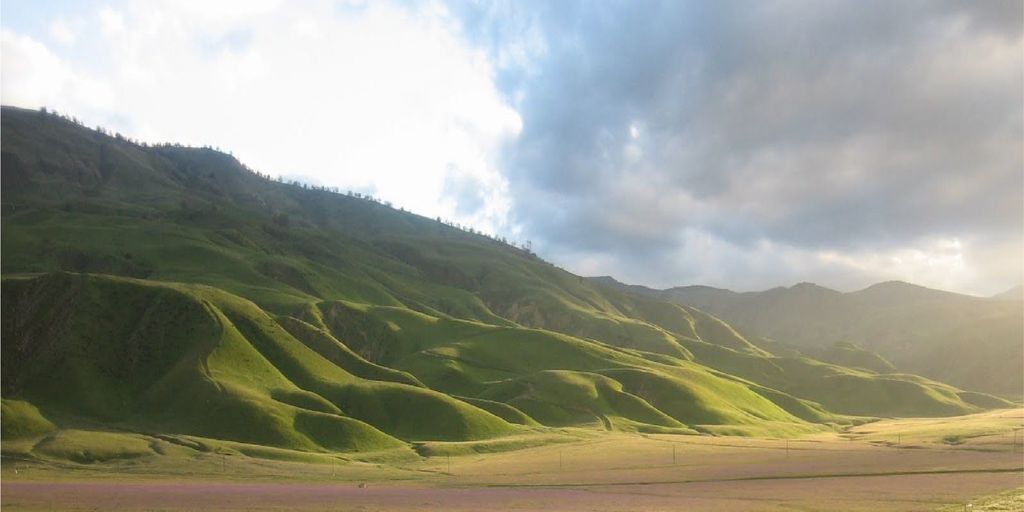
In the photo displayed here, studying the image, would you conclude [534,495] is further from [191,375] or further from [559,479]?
[191,375]

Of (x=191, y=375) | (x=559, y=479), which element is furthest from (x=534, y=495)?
(x=191, y=375)

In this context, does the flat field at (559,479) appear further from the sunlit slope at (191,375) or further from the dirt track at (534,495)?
the sunlit slope at (191,375)

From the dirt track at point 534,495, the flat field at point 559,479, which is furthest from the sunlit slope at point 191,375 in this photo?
the dirt track at point 534,495

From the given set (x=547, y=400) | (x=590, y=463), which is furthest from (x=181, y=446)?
(x=547, y=400)

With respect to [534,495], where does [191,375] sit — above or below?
above

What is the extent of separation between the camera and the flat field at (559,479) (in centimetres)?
6112

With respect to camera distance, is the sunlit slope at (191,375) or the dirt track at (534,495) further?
the sunlit slope at (191,375)

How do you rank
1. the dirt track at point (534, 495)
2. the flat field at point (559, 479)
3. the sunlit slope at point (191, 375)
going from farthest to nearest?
the sunlit slope at point (191, 375)
the flat field at point (559, 479)
the dirt track at point (534, 495)

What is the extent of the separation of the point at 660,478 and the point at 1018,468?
4070 cm

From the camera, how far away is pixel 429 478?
86.6m

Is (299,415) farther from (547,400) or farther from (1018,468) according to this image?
(1018,468)

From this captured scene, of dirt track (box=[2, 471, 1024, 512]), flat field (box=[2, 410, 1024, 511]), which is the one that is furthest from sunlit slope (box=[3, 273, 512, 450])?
dirt track (box=[2, 471, 1024, 512])

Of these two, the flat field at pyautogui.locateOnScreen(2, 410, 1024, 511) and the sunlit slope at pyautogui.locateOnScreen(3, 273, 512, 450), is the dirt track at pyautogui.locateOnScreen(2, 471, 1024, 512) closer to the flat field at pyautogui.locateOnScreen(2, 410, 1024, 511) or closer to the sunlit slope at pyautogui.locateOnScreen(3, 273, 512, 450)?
the flat field at pyautogui.locateOnScreen(2, 410, 1024, 511)

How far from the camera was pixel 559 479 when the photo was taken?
8344 centimetres
